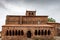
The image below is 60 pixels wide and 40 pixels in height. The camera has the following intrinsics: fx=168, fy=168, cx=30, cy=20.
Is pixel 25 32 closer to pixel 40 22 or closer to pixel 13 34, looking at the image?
pixel 13 34

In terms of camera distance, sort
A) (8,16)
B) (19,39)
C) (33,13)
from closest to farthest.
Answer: (19,39), (8,16), (33,13)

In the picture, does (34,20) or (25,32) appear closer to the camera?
(25,32)

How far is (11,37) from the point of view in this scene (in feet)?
127

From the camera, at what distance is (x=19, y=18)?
45125mm

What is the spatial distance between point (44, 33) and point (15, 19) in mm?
9931

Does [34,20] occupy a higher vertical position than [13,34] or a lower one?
higher

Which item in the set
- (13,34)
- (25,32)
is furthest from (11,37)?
(25,32)

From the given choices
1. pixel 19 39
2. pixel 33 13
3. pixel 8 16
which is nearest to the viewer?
pixel 19 39

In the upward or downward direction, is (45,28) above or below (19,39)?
above

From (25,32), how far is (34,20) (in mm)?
7098

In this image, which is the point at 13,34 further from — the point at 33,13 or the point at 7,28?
the point at 33,13

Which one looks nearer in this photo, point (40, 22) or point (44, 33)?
point (44, 33)

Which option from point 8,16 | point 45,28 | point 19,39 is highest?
point 8,16

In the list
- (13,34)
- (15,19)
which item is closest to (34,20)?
(15,19)
